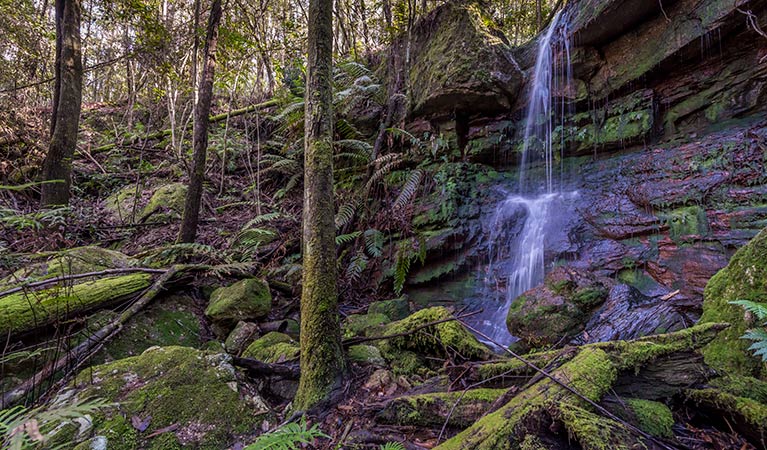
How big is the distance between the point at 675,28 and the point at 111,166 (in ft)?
45.7

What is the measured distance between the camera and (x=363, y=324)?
440 cm

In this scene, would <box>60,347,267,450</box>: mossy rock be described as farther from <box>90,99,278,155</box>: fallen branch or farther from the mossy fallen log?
<box>90,99,278,155</box>: fallen branch

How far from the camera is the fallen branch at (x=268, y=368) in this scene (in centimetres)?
293

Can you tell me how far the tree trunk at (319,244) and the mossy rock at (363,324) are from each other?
4.20 feet

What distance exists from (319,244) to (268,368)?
1173 millimetres

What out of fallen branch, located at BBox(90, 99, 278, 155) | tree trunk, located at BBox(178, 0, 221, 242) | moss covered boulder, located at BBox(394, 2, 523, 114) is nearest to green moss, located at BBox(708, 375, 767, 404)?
tree trunk, located at BBox(178, 0, 221, 242)

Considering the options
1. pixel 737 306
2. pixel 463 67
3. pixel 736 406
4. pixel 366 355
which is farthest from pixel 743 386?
pixel 463 67

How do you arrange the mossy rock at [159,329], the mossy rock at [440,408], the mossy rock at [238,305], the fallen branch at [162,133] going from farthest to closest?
the fallen branch at [162,133]
the mossy rock at [238,305]
the mossy rock at [159,329]
the mossy rock at [440,408]

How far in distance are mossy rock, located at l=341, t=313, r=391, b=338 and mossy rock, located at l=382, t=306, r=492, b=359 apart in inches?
21.1

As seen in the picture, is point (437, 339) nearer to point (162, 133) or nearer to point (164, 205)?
point (164, 205)

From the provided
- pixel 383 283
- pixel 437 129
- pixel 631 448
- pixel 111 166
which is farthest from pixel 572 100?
pixel 111 166

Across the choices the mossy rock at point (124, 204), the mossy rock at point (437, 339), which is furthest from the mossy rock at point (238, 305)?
the mossy rock at point (124, 204)

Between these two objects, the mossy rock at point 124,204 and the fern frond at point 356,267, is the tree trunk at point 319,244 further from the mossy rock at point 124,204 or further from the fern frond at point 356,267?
the mossy rock at point 124,204

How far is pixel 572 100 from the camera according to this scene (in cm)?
740
